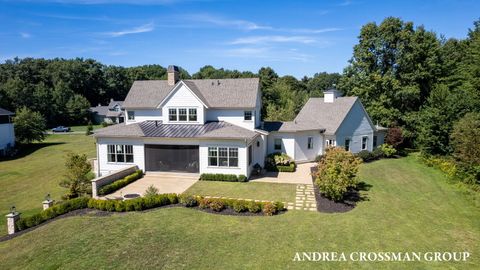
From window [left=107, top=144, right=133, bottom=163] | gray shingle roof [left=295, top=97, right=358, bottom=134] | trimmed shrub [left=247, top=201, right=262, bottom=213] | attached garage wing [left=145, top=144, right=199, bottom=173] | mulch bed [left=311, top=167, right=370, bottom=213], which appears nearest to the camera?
trimmed shrub [left=247, top=201, right=262, bottom=213]

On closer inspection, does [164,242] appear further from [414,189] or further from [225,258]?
[414,189]

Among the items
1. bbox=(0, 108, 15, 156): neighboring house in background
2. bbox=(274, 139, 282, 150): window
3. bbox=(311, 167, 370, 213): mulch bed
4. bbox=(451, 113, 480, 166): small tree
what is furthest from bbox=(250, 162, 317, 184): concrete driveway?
bbox=(0, 108, 15, 156): neighboring house in background

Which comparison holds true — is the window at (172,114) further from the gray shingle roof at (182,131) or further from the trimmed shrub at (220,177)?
the trimmed shrub at (220,177)

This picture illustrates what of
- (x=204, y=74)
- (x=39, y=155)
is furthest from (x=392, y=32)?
(x=204, y=74)

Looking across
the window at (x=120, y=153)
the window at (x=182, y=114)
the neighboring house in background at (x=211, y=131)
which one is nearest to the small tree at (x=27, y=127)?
the neighboring house in background at (x=211, y=131)

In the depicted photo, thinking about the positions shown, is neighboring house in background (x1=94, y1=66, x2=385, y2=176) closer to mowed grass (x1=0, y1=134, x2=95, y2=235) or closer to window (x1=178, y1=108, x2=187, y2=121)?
window (x1=178, y1=108, x2=187, y2=121)

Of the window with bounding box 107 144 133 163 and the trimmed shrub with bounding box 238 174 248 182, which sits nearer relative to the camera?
the trimmed shrub with bounding box 238 174 248 182
